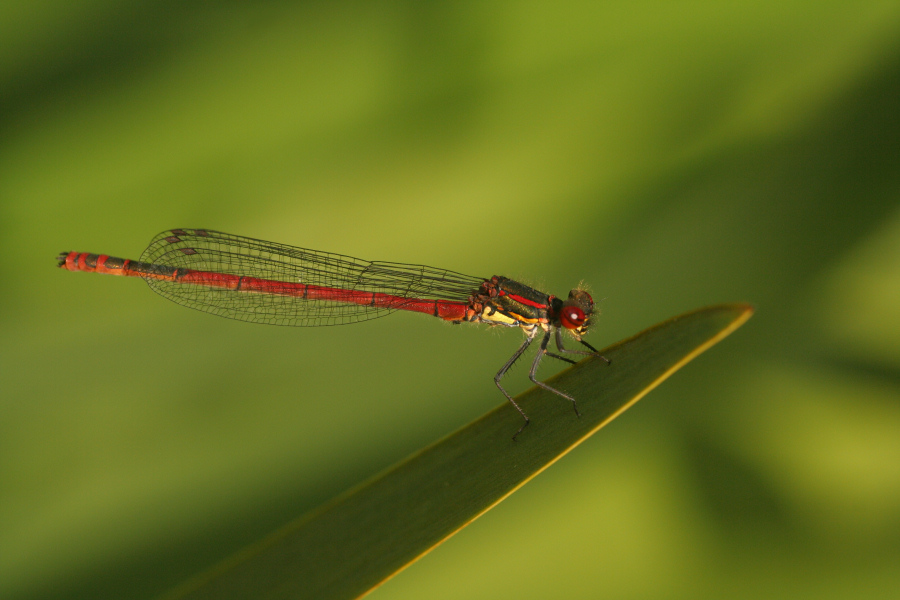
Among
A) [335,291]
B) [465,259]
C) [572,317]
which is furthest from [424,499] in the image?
[335,291]

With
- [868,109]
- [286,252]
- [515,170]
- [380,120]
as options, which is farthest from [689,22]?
[286,252]

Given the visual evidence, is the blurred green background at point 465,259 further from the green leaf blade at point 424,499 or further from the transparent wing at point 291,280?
the green leaf blade at point 424,499

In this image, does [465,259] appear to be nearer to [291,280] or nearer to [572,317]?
[572,317]

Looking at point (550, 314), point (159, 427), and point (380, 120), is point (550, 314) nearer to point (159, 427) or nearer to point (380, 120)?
point (380, 120)

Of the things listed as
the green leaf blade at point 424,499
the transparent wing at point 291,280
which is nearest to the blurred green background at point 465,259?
the transparent wing at point 291,280

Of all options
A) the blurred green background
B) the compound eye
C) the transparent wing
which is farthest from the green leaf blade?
the transparent wing

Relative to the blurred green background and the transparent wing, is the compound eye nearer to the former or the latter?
the blurred green background

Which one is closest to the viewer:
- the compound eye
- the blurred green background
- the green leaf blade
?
the green leaf blade
